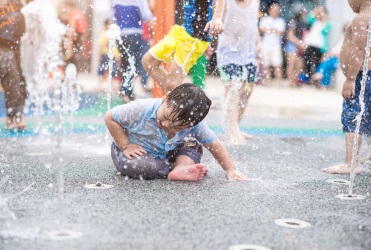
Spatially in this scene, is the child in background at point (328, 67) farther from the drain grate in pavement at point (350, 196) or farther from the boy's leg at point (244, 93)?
the drain grate in pavement at point (350, 196)

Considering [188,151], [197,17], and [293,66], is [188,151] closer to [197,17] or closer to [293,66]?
[197,17]

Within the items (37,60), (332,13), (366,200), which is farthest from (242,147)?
(332,13)

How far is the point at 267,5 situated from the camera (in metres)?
13.2

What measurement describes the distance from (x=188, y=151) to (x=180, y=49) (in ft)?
3.66

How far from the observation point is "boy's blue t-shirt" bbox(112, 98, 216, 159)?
286cm

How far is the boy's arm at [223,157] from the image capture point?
2.88 meters

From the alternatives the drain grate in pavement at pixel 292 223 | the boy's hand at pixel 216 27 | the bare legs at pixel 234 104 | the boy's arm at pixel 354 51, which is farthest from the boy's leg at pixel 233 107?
the drain grate in pavement at pixel 292 223

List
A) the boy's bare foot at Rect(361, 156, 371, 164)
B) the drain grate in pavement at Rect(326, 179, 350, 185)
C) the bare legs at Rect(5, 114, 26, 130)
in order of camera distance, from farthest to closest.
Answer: the bare legs at Rect(5, 114, 26, 130), the boy's bare foot at Rect(361, 156, 371, 164), the drain grate in pavement at Rect(326, 179, 350, 185)

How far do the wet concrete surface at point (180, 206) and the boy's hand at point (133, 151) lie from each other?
0.13 meters

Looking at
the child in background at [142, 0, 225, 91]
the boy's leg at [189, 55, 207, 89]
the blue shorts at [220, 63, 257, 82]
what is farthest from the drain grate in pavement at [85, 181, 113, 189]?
the boy's leg at [189, 55, 207, 89]

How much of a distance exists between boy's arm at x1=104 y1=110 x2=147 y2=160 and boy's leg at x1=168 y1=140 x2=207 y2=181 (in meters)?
0.19

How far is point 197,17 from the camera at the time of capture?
399 centimetres

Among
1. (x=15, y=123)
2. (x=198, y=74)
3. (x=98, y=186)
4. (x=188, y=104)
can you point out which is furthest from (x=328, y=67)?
(x=98, y=186)

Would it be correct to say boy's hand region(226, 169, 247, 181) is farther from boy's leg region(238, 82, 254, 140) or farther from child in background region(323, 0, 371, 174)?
boy's leg region(238, 82, 254, 140)
